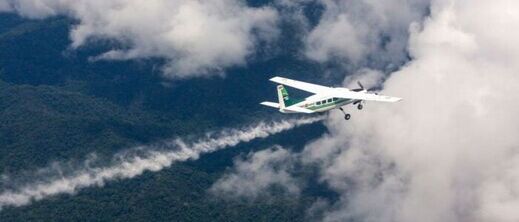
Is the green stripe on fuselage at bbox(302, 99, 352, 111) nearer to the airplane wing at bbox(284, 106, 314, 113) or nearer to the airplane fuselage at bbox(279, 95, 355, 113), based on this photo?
the airplane fuselage at bbox(279, 95, 355, 113)

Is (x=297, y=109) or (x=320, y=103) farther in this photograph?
(x=320, y=103)

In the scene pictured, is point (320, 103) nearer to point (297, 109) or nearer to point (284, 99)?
point (297, 109)

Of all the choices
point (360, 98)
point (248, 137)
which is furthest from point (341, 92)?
point (248, 137)

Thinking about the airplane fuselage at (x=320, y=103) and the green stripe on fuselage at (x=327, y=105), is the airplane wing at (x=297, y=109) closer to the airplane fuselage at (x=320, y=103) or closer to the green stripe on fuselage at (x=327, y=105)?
the airplane fuselage at (x=320, y=103)

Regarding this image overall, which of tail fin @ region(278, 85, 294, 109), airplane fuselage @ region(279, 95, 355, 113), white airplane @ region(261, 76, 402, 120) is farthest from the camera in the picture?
tail fin @ region(278, 85, 294, 109)

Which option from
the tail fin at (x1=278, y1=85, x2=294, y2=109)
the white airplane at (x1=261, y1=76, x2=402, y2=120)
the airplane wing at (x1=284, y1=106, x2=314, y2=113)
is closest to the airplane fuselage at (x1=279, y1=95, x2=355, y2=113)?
the white airplane at (x1=261, y1=76, x2=402, y2=120)

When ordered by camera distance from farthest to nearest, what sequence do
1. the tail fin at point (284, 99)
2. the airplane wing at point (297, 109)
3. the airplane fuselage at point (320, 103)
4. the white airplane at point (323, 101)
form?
the tail fin at point (284, 99) < the airplane fuselage at point (320, 103) < the white airplane at point (323, 101) < the airplane wing at point (297, 109)

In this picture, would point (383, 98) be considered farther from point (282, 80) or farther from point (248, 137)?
point (248, 137)

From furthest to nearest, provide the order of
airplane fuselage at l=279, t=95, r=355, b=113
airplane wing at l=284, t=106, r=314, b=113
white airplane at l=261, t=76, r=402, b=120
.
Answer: airplane fuselage at l=279, t=95, r=355, b=113, white airplane at l=261, t=76, r=402, b=120, airplane wing at l=284, t=106, r=314, b=113

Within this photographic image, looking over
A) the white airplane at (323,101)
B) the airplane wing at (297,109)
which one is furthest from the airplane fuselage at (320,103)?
the airplane wing at (297,109)

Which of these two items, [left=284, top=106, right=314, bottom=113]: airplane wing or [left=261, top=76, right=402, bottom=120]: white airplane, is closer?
[left=284, top=106, right=314, bottom=113]: airplane wing

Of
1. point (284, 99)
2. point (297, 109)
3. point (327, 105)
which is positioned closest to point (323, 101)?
point (327, 105)
